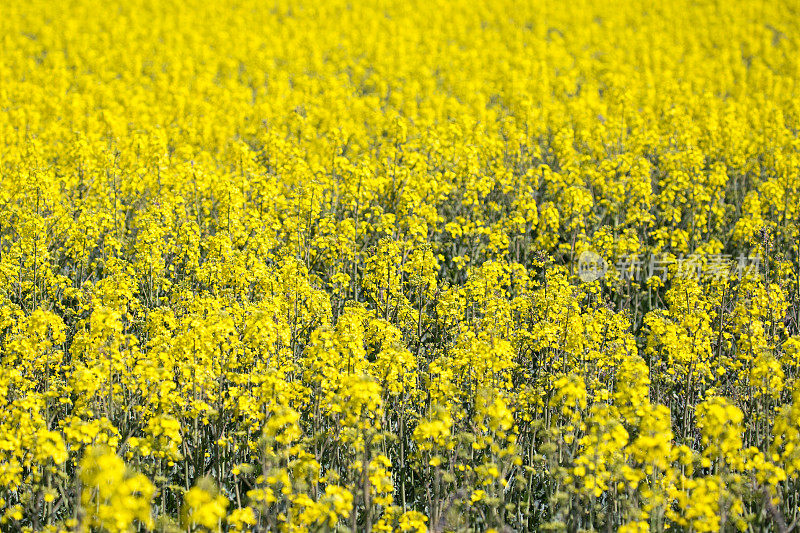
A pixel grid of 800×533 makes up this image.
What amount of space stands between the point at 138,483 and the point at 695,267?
Result: 821cm

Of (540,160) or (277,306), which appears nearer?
(277,306)

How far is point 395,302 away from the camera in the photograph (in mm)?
10492

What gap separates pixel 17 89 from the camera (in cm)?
1878

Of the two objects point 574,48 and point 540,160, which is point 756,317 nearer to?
point 540,160

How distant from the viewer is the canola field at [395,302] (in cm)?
711

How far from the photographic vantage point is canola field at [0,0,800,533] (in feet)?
23.3

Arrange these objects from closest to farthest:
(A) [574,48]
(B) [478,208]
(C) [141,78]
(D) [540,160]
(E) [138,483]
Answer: (E) [138,483], (B) [478,208], (D) [540,160], (C) [141,78], (A) [574,48]

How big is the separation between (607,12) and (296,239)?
26024 millimetres

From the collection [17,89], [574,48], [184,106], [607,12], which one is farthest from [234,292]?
[607,12]

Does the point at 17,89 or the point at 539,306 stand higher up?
the point at 17,89


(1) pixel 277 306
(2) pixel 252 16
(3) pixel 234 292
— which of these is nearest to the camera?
(1) pixel 277 306

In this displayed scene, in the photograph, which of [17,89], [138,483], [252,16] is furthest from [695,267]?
[252,16]

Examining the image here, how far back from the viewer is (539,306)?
9.89m

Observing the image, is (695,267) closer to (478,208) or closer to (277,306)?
(478,208)
